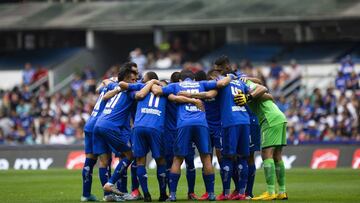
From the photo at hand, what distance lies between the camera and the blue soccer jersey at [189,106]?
1895cm

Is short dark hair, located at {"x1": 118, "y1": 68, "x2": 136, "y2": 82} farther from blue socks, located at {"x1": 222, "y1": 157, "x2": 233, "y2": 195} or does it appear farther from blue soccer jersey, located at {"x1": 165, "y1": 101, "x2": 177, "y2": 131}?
blue socks, located at {"x1": 222, "y1": 157, "x2": 233, "y2": 195}

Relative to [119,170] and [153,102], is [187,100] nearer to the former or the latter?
[153,102]

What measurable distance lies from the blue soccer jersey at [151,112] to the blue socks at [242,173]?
1.61 meters

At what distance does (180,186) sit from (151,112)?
4843 mm

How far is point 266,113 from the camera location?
19.8 meters

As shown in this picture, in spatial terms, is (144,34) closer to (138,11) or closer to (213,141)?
(138,11)

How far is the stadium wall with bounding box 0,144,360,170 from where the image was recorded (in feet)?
106

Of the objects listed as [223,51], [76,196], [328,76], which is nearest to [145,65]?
[223,51]

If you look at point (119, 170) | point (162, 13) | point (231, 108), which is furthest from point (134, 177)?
point (162, 13)

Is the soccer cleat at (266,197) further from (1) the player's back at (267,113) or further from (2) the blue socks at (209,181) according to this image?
(1) the player's back at (267,113)

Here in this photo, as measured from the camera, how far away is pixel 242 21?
44.9 m

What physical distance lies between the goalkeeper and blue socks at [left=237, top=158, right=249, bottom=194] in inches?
11.9

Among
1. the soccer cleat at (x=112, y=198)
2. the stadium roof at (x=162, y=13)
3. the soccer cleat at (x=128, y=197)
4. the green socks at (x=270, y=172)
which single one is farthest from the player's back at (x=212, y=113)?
the stadium roof at (x=162, y=13)

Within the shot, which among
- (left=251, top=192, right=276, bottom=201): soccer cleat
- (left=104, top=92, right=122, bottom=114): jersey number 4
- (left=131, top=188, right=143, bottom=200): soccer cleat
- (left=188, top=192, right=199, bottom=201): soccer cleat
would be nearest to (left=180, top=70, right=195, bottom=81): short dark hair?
(left=104, top=92, right=122, bottom=114): jersey number 4
